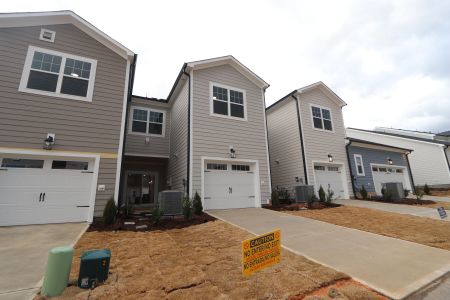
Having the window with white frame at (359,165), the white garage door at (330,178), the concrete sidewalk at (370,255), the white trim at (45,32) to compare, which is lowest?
the concrete sidewalk at (370,255)

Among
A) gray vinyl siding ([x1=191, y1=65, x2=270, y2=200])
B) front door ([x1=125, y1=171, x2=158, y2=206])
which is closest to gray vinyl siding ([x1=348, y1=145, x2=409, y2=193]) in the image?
gray vinyl siding ([x1=191, y1=65, x2=270, y2=200])

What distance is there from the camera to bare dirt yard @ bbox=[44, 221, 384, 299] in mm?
2474

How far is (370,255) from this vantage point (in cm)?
380

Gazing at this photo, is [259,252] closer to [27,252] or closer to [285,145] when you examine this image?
[27,252]

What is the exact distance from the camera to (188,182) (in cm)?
854

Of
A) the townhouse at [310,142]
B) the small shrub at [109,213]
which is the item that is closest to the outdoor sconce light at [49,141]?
the small shrub at [109,213]

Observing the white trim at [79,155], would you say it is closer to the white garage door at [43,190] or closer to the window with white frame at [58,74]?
the white garage door at [43,190]

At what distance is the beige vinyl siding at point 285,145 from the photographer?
12.3 meters

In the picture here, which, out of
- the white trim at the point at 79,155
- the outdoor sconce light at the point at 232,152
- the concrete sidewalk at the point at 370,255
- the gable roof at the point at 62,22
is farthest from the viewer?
the outdoor sconce light at the point at 232,152

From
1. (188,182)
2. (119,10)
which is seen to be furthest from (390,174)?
(119,10)

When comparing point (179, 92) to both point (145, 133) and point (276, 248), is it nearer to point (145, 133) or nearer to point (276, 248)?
point (145, 133)

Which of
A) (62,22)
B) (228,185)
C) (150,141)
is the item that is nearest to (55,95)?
(62,22)

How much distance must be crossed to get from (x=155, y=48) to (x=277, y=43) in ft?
21.2

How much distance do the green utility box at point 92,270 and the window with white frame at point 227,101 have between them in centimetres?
781
